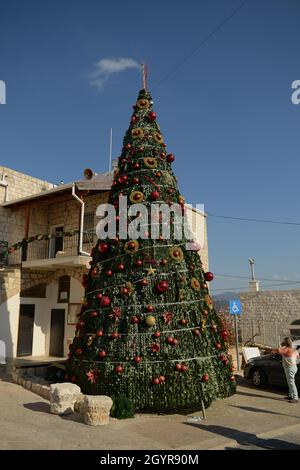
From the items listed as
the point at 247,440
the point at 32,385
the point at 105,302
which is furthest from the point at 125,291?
the point at 32,385

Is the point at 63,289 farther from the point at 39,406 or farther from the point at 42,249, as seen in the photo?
the point at 39,406

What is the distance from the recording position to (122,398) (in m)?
6.48

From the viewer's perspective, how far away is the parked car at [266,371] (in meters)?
9.90

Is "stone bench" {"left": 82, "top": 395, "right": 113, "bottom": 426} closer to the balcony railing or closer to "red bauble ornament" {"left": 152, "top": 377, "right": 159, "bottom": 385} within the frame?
"red bauble ornament" {"left": 152, "top": 377, "right": 159, "bottom": 385}

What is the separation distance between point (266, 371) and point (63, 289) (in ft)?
26.7

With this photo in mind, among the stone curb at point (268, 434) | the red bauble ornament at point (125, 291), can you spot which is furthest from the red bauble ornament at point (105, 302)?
the stone curb at point (268, 434)

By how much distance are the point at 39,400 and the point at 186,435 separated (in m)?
3.75

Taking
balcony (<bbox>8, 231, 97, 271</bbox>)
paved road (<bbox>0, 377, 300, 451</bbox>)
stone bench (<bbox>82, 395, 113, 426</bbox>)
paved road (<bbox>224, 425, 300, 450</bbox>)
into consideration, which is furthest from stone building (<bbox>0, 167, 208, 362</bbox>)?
paved road (<bbox>224, 425, 300, 450</bbox>)

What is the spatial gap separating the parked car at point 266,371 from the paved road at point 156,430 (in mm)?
2066

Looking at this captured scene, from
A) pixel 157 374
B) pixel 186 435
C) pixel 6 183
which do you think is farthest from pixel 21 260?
pixel 186 435

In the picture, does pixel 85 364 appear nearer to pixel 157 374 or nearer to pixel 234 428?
pixel 157 374

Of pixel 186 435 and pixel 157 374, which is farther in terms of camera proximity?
pixel 157 374

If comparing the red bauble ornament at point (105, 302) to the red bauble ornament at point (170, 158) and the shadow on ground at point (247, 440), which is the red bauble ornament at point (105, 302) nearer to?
the shadow on ground at point (247, 440)

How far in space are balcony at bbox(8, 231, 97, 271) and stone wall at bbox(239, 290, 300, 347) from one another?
1107 centimetres
